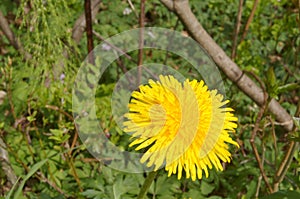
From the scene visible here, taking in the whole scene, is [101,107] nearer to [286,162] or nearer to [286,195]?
[286,162]

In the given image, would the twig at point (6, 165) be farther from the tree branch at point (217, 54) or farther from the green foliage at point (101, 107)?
the tree branch at point (217, 54)


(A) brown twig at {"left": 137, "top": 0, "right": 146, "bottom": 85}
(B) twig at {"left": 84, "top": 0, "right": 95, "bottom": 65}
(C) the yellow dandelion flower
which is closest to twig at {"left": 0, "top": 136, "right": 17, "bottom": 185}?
(B) twig at {"left": 84, "top": 0, "right": 95, "bottom": 65}

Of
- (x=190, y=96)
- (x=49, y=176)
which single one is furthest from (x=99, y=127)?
(x=190, y=96)

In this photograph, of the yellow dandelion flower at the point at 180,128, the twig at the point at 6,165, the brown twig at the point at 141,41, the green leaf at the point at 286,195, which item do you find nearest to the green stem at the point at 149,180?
the yellow dandelion flower at the point at 180,128

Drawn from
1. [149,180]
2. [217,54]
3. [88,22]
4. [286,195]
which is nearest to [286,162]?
[286,195]

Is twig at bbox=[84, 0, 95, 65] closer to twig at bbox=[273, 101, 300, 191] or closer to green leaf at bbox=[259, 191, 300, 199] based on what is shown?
twig at bbox=[273, 101, 300, 191]

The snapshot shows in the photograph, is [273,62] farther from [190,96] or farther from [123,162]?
[190,96]
